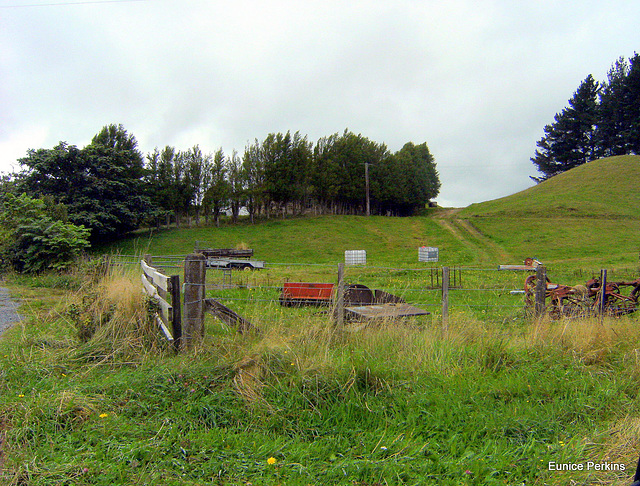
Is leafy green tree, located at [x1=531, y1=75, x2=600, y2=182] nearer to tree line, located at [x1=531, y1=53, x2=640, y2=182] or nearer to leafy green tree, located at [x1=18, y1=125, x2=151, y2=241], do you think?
tree line, located at [x1=531, y1=53, x2=640, y2=182]

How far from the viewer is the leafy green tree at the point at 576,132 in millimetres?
79000

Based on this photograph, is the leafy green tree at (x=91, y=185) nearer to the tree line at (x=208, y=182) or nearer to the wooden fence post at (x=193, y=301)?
the tree line at (x=208, y=182)

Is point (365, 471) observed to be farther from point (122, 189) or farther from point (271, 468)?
point (122, 189)

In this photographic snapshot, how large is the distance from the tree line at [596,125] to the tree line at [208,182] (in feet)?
89.0

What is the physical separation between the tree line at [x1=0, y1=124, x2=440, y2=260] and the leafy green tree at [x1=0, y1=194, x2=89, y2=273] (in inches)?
6.3

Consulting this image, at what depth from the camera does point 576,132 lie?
8038cm

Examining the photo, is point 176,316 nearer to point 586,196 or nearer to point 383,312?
point 383,312

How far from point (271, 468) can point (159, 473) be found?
0.69m

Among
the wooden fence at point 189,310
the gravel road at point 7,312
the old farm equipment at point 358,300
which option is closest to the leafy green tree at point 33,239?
the gravel road at point 7,312

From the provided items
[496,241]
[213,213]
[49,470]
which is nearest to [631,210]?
[496,241]

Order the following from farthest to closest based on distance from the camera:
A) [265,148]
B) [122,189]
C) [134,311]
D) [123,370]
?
1. [265,148]
2. [122,189]
3. [134,311]
4. [123,370]

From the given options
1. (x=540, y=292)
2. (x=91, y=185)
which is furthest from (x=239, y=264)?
(x=540, y=292)

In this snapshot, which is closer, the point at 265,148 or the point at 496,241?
the point at 496,241

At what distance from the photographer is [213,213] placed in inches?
1967
